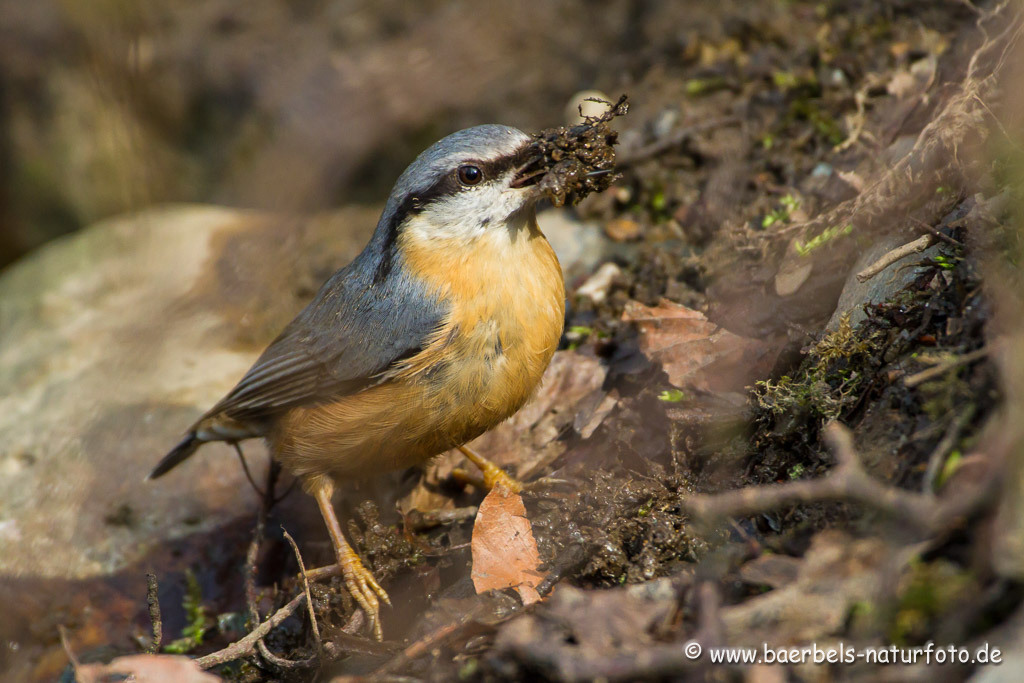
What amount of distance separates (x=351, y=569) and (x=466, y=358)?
1296mm

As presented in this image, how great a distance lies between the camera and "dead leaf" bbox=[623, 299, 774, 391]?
405 centimetres

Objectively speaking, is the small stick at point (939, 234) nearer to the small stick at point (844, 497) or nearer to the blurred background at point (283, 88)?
the small stick at point (844, 497)

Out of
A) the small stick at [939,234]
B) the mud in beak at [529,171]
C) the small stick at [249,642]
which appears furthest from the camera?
the mud in beak at [529,171]

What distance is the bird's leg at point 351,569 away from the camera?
4.04 metres

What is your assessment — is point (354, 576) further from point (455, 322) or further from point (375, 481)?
point (455, 322)

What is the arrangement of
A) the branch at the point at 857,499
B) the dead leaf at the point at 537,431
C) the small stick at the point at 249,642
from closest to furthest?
the branch at the point at 857,499
the small stick at the point at 249,642
the dead leaf at the point at 537,431

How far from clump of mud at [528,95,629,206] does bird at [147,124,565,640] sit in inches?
2.7

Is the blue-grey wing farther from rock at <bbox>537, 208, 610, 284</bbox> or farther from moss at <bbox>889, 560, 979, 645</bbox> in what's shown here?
moss at <bbox>889, 560, 979, 645</bbox>

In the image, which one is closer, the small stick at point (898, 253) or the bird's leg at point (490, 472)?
the small stick at point (898, 253)

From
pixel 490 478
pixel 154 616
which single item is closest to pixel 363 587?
pixel 490 478

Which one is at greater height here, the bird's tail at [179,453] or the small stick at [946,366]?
the small stick at [946,366]

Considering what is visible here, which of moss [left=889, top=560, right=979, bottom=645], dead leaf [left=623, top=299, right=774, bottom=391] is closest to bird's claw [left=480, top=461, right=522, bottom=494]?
dead leaf [left=623, top=299, right=774, bottom=391]

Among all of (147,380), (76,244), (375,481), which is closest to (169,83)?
(76,244)

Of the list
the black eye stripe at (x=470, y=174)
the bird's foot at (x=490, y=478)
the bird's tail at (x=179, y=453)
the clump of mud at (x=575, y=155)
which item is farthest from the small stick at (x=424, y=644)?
the bird's tail at (x=179, y=453)
